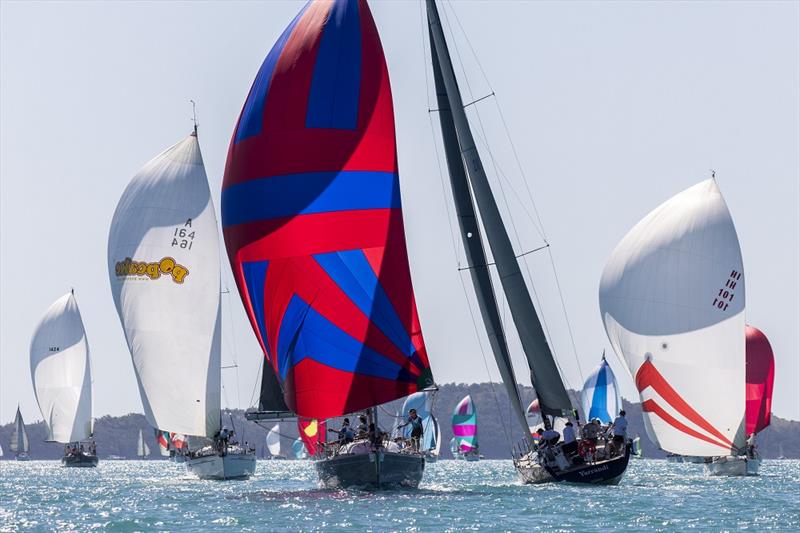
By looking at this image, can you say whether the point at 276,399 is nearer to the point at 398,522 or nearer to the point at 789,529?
the point at 398,522

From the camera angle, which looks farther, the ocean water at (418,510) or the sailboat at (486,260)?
the sailboat at (486,260)

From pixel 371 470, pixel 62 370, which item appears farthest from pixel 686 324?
pixel 62 370

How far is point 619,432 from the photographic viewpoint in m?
34.5

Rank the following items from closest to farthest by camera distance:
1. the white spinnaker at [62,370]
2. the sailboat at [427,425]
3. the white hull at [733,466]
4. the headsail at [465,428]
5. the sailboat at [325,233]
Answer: the sailboat at [325,233], the white hull at [733,466], the white spinnaker at [62,370], the sailboat at [427,425], the headsail at [465,428]

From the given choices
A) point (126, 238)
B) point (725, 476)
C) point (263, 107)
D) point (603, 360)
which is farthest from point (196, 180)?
point (603, 360)

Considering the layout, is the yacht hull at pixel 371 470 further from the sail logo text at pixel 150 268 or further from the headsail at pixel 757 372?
the headsail at pixel 757 372

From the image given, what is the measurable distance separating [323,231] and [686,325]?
12.3 metres

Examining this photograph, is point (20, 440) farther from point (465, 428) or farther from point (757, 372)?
point (757, 372)

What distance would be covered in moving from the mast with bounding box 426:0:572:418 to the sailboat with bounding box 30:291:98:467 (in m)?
38.7

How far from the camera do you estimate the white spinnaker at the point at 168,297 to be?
40.8m

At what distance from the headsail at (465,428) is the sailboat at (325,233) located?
77952mm

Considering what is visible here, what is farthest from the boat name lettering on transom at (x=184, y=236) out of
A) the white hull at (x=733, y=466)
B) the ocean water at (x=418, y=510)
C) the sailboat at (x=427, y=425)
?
the sailboat at (x=427, y=425)

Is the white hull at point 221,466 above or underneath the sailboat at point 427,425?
underneath

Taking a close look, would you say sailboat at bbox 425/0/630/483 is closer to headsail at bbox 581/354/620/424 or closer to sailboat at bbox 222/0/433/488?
sailboat at bbox 222/0/433/488
